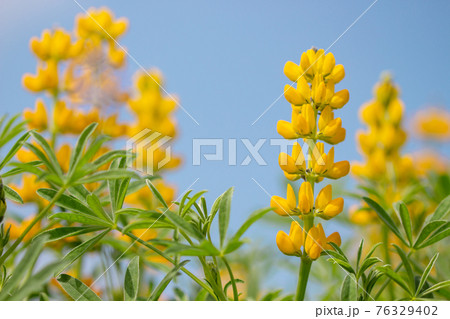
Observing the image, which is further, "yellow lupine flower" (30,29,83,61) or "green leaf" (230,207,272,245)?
"yellow lupine flower" (30,29,83,61)

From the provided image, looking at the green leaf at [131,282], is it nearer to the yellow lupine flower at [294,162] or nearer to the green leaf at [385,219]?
the yellow lupine flower at [294,162]

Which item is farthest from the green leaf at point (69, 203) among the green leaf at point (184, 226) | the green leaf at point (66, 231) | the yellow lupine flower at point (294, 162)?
the yellow lupine flower at point (294, 162)

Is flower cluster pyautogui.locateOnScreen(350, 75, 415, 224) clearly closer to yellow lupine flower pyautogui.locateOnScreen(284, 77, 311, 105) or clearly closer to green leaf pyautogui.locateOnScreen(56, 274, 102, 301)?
yellow lupine flower pyautogui.locateOnScreen(284, 77, 311, 105)

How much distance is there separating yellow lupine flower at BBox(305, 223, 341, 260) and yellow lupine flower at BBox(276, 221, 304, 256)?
1 centimetres

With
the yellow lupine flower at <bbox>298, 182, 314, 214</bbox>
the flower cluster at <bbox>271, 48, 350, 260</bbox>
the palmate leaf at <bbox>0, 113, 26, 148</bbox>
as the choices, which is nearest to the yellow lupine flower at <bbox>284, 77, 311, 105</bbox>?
the flower cluster at <bbox>271, 48, 350, 260</bbox>

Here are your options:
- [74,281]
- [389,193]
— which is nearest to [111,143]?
[74,281]

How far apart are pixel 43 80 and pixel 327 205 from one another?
1205mm

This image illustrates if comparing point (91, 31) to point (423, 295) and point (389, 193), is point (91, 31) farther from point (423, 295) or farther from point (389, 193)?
point (423, 295)

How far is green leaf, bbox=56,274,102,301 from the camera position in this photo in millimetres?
754

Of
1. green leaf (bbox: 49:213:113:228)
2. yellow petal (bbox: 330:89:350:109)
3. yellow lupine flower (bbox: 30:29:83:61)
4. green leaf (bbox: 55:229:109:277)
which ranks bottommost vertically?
green leaf (bbox: 55:229:109:277)

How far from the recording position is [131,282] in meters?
0.77

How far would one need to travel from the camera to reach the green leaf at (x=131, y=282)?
2.48ft

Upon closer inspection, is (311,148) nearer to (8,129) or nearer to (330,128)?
(330,128)

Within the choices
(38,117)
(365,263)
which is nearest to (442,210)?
(365,263)
